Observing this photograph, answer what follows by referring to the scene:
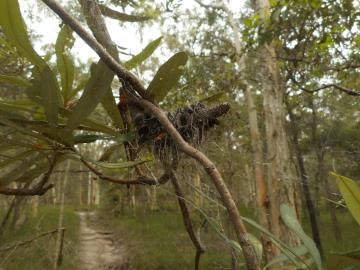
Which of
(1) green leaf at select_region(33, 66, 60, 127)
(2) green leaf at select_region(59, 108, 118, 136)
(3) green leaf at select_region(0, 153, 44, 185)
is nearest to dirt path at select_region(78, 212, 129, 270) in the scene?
(3) green leaf at select_region(0, 153, 44, 185)

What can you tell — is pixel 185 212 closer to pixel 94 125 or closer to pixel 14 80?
pixel 94 125

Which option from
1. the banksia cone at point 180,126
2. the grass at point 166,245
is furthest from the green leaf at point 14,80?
the grass at point 166,245

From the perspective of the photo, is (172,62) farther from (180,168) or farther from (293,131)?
(293,131)

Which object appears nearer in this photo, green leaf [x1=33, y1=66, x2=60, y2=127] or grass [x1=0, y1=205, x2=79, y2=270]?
green leaf [x1=33, y1=66, x2=60, y2=127]

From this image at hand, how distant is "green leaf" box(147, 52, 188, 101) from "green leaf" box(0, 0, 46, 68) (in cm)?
21

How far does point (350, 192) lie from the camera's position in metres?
0.51

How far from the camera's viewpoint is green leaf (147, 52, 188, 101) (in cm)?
71

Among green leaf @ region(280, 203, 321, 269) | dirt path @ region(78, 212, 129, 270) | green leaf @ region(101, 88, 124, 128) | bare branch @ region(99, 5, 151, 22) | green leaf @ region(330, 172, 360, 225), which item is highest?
bare branch @ region(99, 5, 151, 22)

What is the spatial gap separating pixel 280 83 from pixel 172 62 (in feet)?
13.6

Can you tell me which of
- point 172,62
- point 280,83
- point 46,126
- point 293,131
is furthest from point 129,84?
point 293,131

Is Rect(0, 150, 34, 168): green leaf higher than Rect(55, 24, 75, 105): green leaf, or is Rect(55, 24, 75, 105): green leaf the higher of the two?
Rect(55, 24, 75, 105): green leaf

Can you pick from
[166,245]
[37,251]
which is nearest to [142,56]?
[37,251]

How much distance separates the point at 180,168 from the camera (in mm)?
808

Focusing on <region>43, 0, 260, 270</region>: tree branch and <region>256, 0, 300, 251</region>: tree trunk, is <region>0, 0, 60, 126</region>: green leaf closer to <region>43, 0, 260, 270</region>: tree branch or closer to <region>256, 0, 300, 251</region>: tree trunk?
<region>43, 0, 260, 270</region>: tree branch
